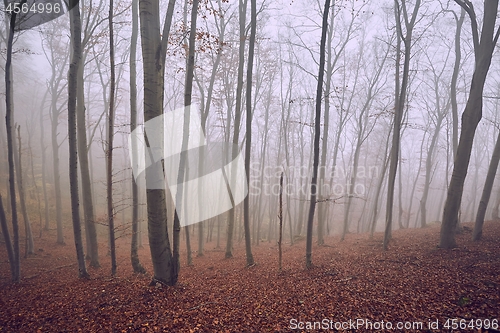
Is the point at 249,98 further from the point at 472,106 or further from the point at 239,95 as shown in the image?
the point at 472,106

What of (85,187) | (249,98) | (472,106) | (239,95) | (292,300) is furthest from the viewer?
(239,95)

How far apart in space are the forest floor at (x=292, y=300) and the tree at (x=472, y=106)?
1.02 m

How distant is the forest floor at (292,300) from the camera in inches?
146

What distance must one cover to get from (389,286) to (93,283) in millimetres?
6770

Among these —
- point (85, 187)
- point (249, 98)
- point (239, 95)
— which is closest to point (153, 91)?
point (249, 98)

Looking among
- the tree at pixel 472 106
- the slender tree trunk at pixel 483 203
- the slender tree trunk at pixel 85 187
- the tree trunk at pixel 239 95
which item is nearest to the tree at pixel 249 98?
the tree trunk at pixel 239 95

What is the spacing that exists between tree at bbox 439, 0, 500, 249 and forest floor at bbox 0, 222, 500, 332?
1.02m

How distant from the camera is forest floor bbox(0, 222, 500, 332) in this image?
3719mm

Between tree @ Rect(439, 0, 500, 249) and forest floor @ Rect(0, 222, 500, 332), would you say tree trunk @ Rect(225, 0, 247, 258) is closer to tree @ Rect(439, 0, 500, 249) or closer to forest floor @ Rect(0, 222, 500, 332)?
forest floor @ Rect(0, 222, 500, 332)

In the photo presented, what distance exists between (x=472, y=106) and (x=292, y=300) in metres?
7.13

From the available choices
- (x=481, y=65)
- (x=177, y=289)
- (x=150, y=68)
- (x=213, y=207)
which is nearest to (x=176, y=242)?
(x=177, y=289)

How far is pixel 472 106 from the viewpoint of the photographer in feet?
21.9

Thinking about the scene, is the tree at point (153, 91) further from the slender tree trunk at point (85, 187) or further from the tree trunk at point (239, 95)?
the slender tree trunk at point (85, 187)

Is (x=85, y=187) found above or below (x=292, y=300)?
above
